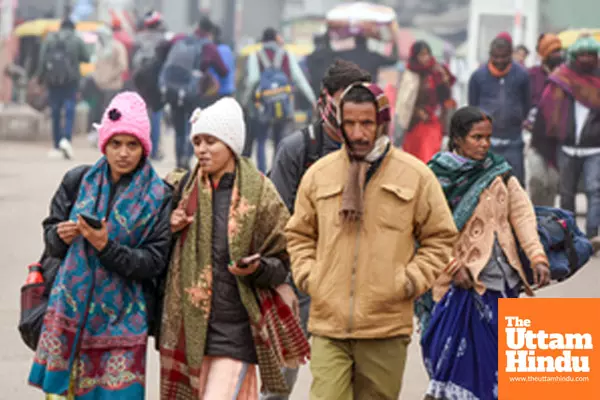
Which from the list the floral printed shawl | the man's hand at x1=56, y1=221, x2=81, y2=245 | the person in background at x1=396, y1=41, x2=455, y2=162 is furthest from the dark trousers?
the man's hand at x1=56, y1=221, x2=81, y2=245

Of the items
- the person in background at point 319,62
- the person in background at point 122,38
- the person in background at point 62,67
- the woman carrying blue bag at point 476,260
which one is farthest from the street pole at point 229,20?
the woman carrying blue bag at point 476,260

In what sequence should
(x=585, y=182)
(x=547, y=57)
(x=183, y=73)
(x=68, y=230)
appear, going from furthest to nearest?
1. (x=183, y=73)
2. (x=547, y=57)
3. (x=585, y=182)
4. (x=68, y=230)

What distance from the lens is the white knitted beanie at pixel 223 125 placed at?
19.0ft

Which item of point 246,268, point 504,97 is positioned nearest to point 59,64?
point 504,97

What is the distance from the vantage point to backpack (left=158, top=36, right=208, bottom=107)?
17000 mm

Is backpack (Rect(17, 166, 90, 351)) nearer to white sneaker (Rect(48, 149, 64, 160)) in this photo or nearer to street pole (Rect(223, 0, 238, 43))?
white sneaker (Rect(48, 149, 64, 160))

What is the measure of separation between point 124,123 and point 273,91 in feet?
36.9

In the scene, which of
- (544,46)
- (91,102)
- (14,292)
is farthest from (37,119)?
(14,292)

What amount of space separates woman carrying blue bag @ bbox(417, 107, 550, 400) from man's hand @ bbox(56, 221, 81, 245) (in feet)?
5.79

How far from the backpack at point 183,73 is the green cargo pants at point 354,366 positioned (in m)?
11.9

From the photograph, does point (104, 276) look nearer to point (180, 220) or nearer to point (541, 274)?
point (180, 220)

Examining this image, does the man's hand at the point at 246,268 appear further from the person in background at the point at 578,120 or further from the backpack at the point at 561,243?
the person in background at the point at 578,120

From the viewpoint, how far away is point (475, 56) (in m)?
27.6

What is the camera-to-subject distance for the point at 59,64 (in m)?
19.8
